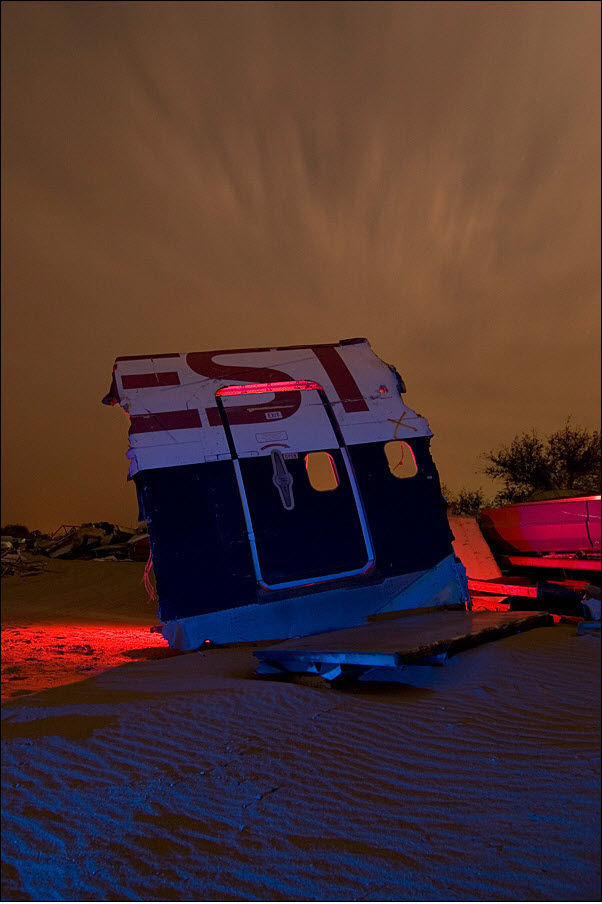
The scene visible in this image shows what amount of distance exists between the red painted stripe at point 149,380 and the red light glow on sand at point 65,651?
346cm

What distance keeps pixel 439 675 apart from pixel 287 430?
4.05 meters

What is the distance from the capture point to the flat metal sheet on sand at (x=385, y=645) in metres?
5.68

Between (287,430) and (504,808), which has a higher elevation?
(287,430)

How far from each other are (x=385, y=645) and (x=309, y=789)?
239cm

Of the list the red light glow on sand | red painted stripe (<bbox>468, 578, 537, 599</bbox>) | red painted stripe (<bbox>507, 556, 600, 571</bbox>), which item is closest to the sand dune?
the red light glow on sand

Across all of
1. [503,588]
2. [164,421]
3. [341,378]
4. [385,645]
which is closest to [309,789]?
[385,645]

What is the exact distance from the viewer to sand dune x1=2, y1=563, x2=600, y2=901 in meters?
2.90

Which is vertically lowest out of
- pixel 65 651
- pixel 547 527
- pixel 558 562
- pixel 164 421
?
pixel 65 651

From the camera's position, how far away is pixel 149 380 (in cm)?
896

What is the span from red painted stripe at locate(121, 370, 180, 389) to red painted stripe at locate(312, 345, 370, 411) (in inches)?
86.8

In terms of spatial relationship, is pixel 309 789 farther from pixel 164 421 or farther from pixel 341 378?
pixel 341 378

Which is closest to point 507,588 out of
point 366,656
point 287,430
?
point 287,430

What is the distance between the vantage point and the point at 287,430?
8.88 m

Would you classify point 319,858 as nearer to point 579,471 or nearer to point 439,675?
point 439,675
